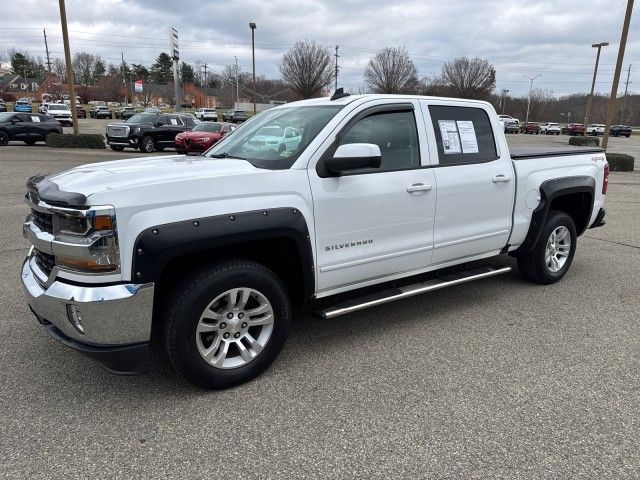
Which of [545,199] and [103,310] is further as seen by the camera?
[545,199]

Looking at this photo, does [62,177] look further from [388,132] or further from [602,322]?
[602,322]

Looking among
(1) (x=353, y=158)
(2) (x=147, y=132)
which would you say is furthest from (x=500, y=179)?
(2) (x=147, y=132)

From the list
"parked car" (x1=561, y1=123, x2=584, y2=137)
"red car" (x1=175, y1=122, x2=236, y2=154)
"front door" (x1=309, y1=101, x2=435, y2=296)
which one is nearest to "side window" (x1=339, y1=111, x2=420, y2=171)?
"front door" (x1=309, y1=101, x2=435, y2=296)

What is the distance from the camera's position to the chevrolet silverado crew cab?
279cm

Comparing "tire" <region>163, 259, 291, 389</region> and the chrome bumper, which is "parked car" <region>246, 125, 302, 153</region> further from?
the chrome bumper

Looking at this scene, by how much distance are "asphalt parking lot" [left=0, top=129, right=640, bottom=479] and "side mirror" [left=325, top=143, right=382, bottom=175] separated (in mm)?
1403

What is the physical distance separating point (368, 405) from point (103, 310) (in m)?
1.64

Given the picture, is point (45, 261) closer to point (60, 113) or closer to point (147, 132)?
point (147, 132)

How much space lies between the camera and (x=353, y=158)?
10.9ft

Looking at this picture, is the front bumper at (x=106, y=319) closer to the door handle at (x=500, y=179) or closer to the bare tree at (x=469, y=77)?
the door handle at (x=500, y=179)

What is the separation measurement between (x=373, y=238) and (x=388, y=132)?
0.86 m

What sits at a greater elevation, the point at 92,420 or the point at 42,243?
the point at 42,243

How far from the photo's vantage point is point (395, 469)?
2.53m

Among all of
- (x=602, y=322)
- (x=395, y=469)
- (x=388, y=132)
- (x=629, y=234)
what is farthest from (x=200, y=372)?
(x=629, y=234)
